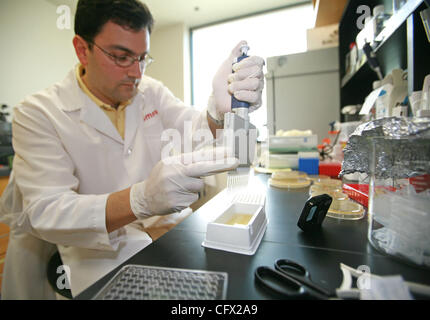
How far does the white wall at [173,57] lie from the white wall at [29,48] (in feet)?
3.68

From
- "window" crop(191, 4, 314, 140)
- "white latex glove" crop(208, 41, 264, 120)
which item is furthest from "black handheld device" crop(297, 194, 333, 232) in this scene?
"window" crop(191, 4, 314, 140)

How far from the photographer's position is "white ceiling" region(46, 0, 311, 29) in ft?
8.63

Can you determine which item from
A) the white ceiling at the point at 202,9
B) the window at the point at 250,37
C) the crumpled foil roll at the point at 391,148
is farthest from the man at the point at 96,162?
the white ceiling at the point at 202,9

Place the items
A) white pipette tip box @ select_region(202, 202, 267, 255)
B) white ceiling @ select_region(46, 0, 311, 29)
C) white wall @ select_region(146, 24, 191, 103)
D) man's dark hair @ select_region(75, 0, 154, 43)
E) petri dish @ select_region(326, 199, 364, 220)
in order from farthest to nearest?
white wall @ select_region(146, 24, 191, 103) → white ceiling @ select_region(46, 0, 311, 29) → man's dark hair @ select_region(75, 0, 154, 43) → petri dish @ select_region(326, 199, 364, 220) → white pipette tip box @ select_region(202, 202, 267, 255)

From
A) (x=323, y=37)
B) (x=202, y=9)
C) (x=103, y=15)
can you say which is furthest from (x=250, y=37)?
(x=103, y=15)

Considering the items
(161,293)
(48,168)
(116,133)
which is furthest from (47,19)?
(161,293)

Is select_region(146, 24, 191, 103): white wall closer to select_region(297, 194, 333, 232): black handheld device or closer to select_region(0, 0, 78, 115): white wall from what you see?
select_region(0, 0, 78, 115): white wall

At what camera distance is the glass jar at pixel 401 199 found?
13.1 inches

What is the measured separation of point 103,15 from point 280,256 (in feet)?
3.60

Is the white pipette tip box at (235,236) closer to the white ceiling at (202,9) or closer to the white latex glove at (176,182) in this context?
the white latex glove at (176,182)

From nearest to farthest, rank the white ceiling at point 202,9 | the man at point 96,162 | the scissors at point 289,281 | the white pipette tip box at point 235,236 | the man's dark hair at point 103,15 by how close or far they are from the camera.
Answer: the scissors at point 289,281 < the white pipette tip box at point 235,236 < the man at point 96,162 < the man's dark hair at point 103,15 < the white ceiling at point 202,9

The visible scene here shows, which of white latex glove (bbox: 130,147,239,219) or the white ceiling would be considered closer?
white latex glove (bbox: 130,147,239,219)

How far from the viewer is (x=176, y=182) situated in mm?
626

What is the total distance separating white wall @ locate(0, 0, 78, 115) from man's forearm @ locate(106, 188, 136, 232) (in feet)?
7.12
